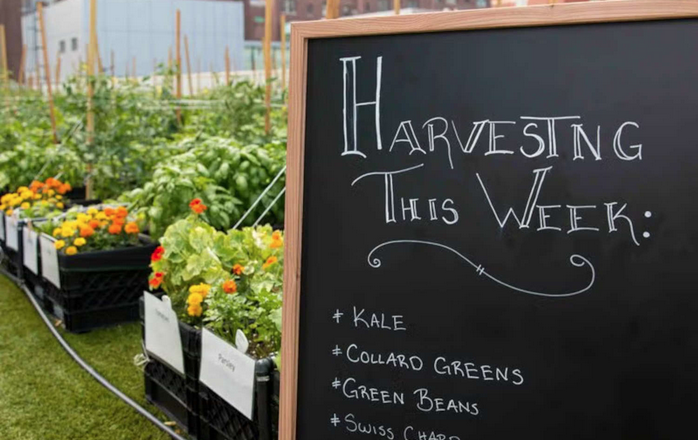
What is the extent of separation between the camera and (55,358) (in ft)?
10.2

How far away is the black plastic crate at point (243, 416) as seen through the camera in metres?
1.90

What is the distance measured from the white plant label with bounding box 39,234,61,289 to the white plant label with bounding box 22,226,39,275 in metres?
0.06

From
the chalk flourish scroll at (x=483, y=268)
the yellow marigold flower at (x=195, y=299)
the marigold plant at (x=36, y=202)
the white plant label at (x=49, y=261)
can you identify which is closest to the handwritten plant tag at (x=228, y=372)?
the yellow marigold flower at (x=195, y=299)

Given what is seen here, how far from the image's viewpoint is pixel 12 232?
163 inches

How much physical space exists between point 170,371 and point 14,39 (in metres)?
32.4

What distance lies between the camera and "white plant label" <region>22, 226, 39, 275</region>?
3.72 m

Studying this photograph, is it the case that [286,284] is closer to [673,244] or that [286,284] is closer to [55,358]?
[673,244]

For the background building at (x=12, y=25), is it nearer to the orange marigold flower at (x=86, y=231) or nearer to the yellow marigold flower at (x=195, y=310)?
the orange marigold flower at (x=86, y=231)

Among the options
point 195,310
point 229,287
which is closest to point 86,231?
point 195,310

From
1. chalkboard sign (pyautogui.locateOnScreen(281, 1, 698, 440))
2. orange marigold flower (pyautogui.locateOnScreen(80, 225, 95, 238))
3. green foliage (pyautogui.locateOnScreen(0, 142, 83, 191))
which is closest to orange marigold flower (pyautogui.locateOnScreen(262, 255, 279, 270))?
chalkboard sign (pyautogui.locateOnScreen(281, 1, 698, 440))

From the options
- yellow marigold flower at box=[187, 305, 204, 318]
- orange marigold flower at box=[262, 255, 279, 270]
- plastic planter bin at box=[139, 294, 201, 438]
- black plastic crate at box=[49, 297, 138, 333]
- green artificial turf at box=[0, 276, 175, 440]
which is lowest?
green artificial turf at box=[0, 276, 175, 440]

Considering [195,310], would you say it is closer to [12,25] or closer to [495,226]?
[495,226]

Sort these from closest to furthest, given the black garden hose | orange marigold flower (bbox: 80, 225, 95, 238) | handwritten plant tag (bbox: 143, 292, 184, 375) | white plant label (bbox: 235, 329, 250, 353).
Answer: white plant label (bbox: 235, 329, 250, 353)
handwritten plant tag (bbox: 143, 292, 184, 375)
the black garden hose
orange marigold flower (bbox: 80, 225, 95, 238)

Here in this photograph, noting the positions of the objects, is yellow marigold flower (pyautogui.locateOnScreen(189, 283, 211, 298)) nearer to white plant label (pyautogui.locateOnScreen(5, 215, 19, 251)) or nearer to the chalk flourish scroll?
the chalk flourish scroll
